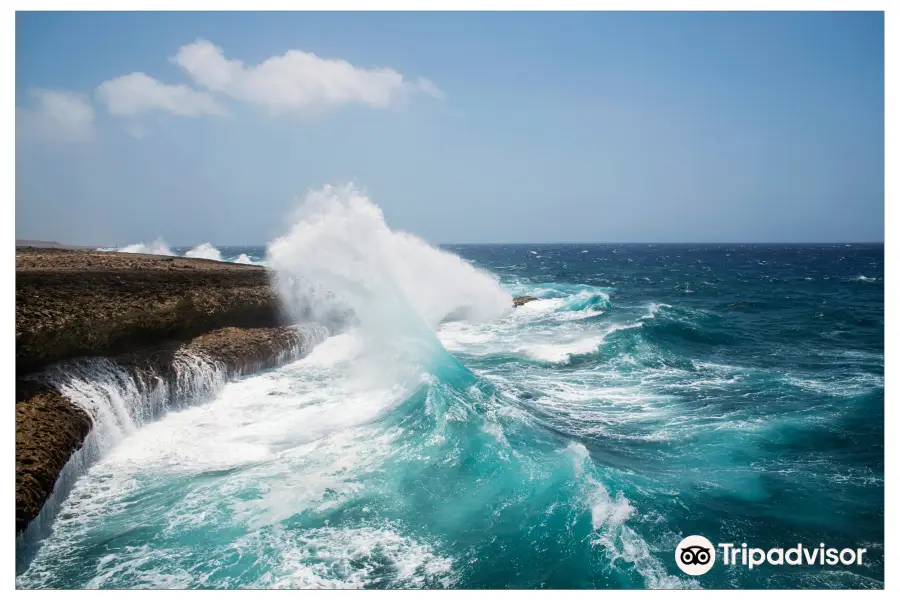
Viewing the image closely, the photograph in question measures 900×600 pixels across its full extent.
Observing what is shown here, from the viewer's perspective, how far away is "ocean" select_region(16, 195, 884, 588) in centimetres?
598

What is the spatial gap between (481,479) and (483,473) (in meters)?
0.18

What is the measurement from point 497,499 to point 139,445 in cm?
704

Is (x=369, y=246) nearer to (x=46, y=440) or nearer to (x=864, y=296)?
(x=46, y=440)

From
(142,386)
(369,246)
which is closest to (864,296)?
(369,246)

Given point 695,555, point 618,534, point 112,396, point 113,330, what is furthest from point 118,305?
point 695,555

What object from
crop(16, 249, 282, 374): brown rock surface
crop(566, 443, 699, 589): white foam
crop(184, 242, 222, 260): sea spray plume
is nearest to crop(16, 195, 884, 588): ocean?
crop(566, 443, 699, 589): white foam

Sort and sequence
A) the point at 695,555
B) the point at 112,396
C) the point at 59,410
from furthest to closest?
the point at 112,396
the point at 59,410
the point at 695,555

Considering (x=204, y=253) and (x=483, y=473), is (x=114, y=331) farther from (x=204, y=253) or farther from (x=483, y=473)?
(x=204, y=253)

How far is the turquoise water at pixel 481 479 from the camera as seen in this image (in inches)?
235

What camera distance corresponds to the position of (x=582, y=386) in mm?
13594

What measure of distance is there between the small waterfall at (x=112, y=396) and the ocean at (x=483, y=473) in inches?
6.5

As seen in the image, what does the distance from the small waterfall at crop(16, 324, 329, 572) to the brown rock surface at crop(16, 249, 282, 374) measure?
0.57 m

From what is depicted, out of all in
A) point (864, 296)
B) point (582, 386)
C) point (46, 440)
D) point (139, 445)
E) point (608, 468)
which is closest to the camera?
point (46, 440)

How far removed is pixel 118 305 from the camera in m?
11.9
